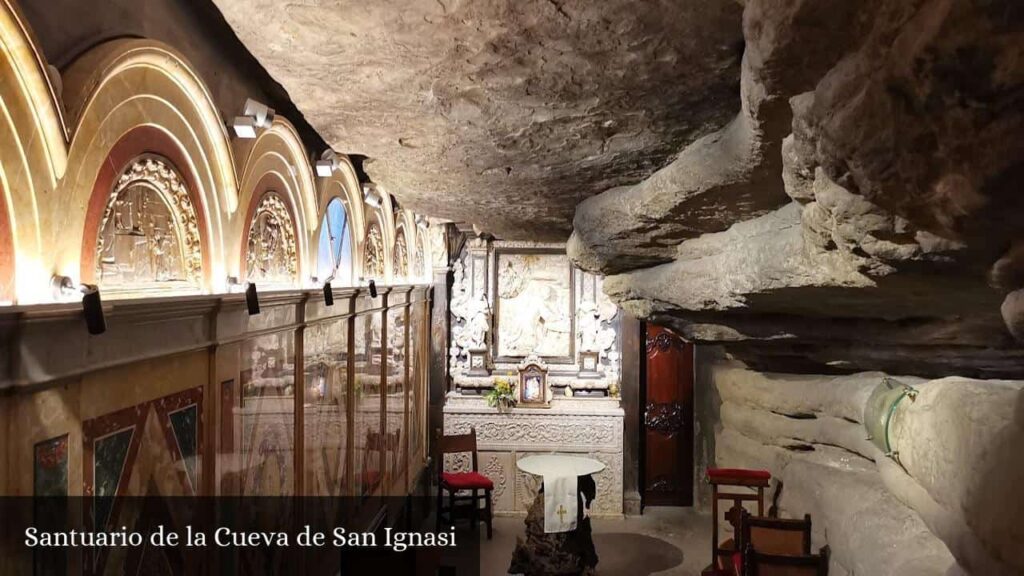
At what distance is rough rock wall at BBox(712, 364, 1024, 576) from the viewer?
73.1 inches

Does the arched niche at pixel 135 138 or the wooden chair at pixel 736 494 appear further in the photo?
the wooden chair at pixel 736 494

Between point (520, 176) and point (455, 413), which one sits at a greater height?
point (520, 176)

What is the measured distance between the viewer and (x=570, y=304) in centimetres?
914

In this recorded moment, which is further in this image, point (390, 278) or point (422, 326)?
point (422, 326)

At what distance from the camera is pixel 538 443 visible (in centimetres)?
849

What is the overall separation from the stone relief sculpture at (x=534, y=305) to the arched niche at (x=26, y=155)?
7309mm

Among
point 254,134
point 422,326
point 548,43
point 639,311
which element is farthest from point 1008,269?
point 422,326

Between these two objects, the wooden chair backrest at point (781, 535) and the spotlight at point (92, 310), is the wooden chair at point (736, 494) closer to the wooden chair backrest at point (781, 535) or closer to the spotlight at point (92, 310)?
the wooden chair backrest at point (781, 535)

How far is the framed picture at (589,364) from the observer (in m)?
8.96

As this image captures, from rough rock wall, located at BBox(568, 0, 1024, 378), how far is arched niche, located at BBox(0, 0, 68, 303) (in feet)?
5.88

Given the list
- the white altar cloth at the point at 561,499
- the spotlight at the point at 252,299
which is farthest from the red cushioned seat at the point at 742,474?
the spotlight at the point at 252,299

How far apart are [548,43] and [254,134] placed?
6.07ft

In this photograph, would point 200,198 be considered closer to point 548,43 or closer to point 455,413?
point 548,43

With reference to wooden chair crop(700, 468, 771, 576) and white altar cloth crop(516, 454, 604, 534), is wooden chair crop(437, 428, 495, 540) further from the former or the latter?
wooden chair crop(700, 468, 771, 576)
